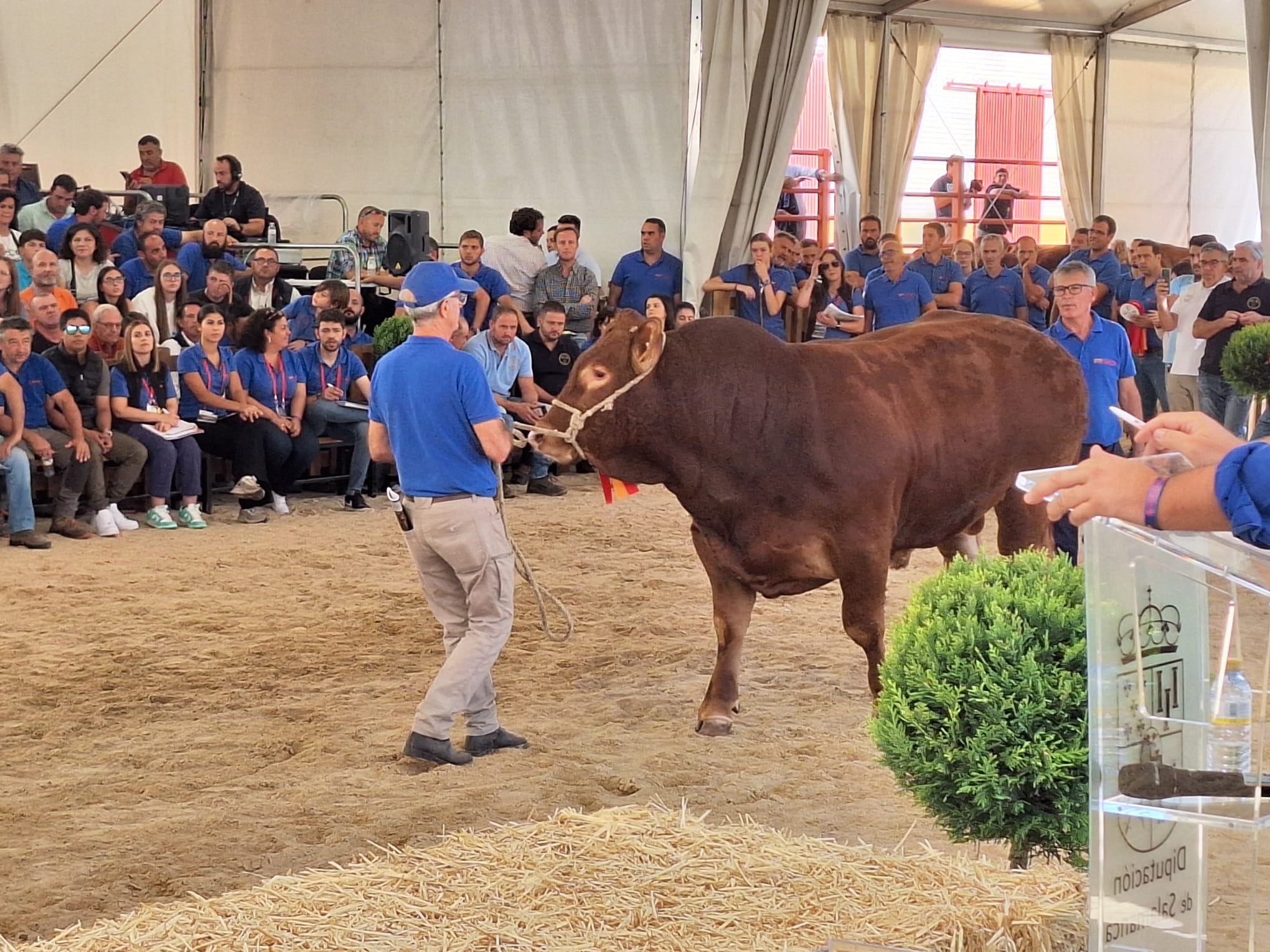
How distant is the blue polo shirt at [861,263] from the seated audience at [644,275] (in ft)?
8.32

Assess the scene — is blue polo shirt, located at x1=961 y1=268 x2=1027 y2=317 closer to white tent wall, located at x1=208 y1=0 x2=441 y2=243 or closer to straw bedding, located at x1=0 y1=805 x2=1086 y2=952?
white tent wall, located at x1=208 y1=0 x2=441 y2=243

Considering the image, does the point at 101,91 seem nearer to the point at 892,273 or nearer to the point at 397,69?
the point at 397,69

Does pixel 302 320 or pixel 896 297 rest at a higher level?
pixel 896 297

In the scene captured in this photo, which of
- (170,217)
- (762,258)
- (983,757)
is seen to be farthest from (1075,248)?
(983,757)

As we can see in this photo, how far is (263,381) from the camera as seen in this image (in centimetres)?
1059

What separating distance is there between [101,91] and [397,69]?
3.00 meters

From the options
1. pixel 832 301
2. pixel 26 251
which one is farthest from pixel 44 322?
pixel 832 301

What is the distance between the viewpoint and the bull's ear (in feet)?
16.2

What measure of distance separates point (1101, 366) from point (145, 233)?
313 inches

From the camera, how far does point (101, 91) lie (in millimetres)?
14703

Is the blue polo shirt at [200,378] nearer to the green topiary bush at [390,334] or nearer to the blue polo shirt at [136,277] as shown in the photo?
the blue polo shirt at [136,277]

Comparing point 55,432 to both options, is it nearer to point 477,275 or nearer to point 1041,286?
point 477,275


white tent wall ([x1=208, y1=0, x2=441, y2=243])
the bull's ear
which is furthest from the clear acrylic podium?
white tent wall ([x1=208, y1=0, x2=441, y2=243])

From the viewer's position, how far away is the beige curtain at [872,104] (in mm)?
17828
